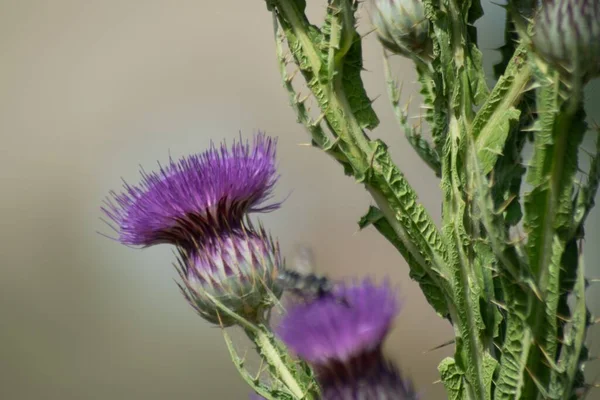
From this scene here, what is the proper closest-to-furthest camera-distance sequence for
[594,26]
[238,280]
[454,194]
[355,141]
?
[594,26]
[454,194]
[355,141]
[238,280]

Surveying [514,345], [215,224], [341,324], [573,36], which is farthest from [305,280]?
[573,36]

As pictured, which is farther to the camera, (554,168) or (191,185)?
(191,185)

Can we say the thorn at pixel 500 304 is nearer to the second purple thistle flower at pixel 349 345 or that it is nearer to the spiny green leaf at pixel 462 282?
the spiny green leaf at pixel 462 282

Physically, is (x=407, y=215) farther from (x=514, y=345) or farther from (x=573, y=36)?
(x=573, y=36)

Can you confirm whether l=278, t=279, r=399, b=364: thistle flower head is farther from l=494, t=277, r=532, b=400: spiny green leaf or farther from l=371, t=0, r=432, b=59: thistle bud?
l=371, t=0, r=432, b=59: thistle bud

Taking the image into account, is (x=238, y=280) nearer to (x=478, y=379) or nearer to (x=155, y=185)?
(x=155, y=185)

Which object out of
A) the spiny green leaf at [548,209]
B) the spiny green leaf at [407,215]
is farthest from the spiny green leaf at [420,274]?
the spiny green leaf at [548,209]

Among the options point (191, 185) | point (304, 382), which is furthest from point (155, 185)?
point (304, 382)
